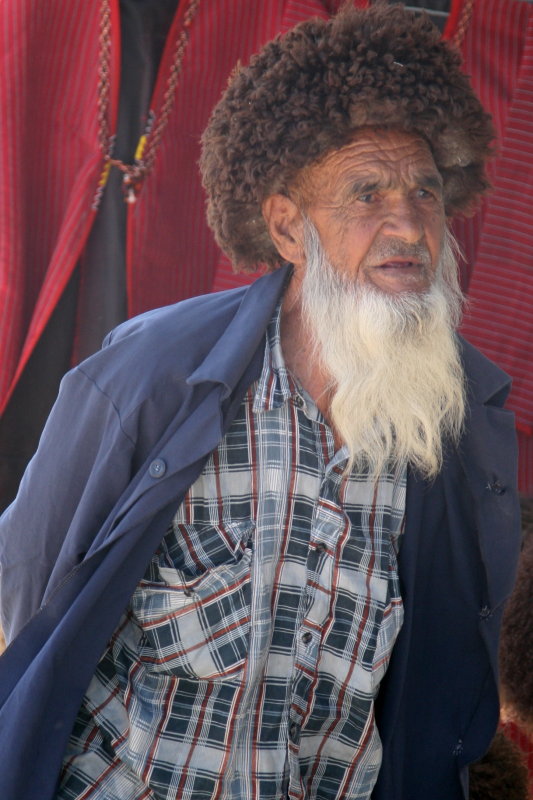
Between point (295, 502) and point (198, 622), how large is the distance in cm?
34

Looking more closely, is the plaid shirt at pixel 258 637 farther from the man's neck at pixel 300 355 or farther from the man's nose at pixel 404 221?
the man's nose at pixel 404 221

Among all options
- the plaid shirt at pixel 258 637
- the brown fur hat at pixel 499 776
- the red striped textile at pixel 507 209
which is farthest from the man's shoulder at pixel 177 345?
the brown fur hat at pixel 499 776

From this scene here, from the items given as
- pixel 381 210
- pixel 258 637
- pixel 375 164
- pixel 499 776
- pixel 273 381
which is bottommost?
pixel 499 776

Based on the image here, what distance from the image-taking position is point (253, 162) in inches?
98.2

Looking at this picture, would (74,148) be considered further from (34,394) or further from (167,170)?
(34,394)

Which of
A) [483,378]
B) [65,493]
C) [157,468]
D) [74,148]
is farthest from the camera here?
[74,148]

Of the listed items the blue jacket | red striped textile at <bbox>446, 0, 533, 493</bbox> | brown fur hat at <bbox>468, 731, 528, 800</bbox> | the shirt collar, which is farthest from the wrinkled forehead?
brown fur hat at <bbox>468, 731, 528, 800</bbox>

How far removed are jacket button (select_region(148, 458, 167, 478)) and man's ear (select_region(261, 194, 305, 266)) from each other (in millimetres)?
727

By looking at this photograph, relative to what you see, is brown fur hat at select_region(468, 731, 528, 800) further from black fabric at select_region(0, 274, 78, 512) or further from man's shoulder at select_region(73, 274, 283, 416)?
black fabric at select_region(0, 274, 78, 512)

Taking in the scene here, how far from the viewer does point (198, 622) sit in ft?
7.04

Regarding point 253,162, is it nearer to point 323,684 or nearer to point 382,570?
point 382,570

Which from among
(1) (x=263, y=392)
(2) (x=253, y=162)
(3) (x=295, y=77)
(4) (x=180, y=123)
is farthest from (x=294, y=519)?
(4) (x=180, y=123)

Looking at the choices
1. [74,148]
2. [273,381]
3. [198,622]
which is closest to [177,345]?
[273,381]

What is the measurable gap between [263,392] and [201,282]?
124cm
